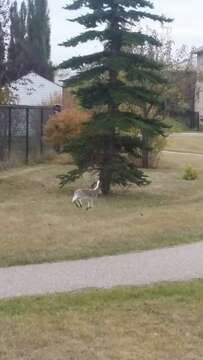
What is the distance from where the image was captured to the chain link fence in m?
23.3

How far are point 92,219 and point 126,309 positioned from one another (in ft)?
19.3

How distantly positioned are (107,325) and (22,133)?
62.1ft

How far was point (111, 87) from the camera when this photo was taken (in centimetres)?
1639

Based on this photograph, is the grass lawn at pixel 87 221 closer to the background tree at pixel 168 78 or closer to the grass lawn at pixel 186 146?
the background tree at pixel 168 78

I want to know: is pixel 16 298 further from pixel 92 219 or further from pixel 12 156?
pixel 12 156

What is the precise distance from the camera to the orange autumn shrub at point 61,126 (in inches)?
1011

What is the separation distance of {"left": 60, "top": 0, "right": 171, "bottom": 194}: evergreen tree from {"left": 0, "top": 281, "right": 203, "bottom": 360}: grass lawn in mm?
8896

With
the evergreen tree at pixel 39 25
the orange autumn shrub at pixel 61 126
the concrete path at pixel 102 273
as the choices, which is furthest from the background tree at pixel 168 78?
the evergreen tree at pixel 39 25

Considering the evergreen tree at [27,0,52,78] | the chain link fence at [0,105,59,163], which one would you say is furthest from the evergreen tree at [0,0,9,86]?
the evergreen tree at [27,0,52,78]

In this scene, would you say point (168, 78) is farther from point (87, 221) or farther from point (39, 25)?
point (39, 25)

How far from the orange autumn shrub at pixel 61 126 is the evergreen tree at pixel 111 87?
8838 mm

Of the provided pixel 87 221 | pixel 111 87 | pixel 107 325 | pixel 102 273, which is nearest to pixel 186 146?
pixel 111 87

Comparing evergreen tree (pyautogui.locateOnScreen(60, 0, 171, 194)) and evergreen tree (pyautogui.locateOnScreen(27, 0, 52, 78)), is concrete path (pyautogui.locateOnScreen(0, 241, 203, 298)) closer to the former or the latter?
evergreen tree (pyautogui.locateOnScreen(60, 0, 171, 194))

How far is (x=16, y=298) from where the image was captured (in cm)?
705
